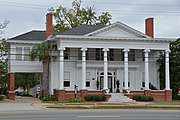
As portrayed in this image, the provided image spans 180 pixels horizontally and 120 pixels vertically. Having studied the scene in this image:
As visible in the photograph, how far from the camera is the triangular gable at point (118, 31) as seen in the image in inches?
1948

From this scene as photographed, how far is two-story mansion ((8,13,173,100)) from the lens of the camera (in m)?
48.3

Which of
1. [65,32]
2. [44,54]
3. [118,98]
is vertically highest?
[65,32]

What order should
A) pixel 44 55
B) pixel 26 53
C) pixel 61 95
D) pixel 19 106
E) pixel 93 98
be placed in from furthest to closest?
pixel 26 53, pixel 44 55, pixel 61 95, pixel 93 98, pixel 19 106

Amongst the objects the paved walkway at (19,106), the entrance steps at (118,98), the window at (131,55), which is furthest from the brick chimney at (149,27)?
the paved walkway at (19,106)

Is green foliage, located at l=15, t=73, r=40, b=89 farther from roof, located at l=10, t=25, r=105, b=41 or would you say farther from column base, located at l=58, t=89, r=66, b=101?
column base, located at l=58, t=89, r=66, b=101

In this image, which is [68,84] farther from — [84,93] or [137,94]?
[137,94]

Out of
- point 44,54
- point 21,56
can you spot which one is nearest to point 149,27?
point 44,54

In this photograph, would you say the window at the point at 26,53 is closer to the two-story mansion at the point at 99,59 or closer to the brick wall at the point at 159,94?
the two-story mansion at the point at 99,59

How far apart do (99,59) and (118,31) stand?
447 cm

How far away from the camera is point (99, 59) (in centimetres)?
5175

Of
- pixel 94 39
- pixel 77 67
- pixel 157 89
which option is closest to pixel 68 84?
pixel 77 67
